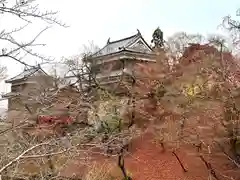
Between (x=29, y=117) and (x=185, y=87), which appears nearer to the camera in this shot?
(x=29, y=117)

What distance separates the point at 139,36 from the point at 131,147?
21.2ft

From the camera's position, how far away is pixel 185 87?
1314cm

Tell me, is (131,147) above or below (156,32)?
below

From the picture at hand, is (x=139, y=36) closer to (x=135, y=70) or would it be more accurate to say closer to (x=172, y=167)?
(x=135, y=70)

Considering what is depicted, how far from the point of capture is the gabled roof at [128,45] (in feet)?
59.6

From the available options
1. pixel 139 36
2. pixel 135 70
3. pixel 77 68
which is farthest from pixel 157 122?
pixel 139 36

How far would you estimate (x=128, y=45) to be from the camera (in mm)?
18250

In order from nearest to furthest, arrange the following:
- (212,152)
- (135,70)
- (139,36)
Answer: (212,152), (135,70), (139,36)

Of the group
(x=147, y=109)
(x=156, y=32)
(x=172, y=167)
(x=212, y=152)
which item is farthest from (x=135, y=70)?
(x=156, y=32)

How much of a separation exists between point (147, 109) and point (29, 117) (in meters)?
11.1

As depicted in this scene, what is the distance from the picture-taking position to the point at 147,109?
14.3 meters

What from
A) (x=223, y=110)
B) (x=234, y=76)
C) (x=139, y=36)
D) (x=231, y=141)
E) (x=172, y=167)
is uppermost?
(x=139, y=36)

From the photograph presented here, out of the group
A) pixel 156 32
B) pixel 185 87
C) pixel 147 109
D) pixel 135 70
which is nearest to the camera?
pixel 185 87

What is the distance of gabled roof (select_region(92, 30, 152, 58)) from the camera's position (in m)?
18.2
